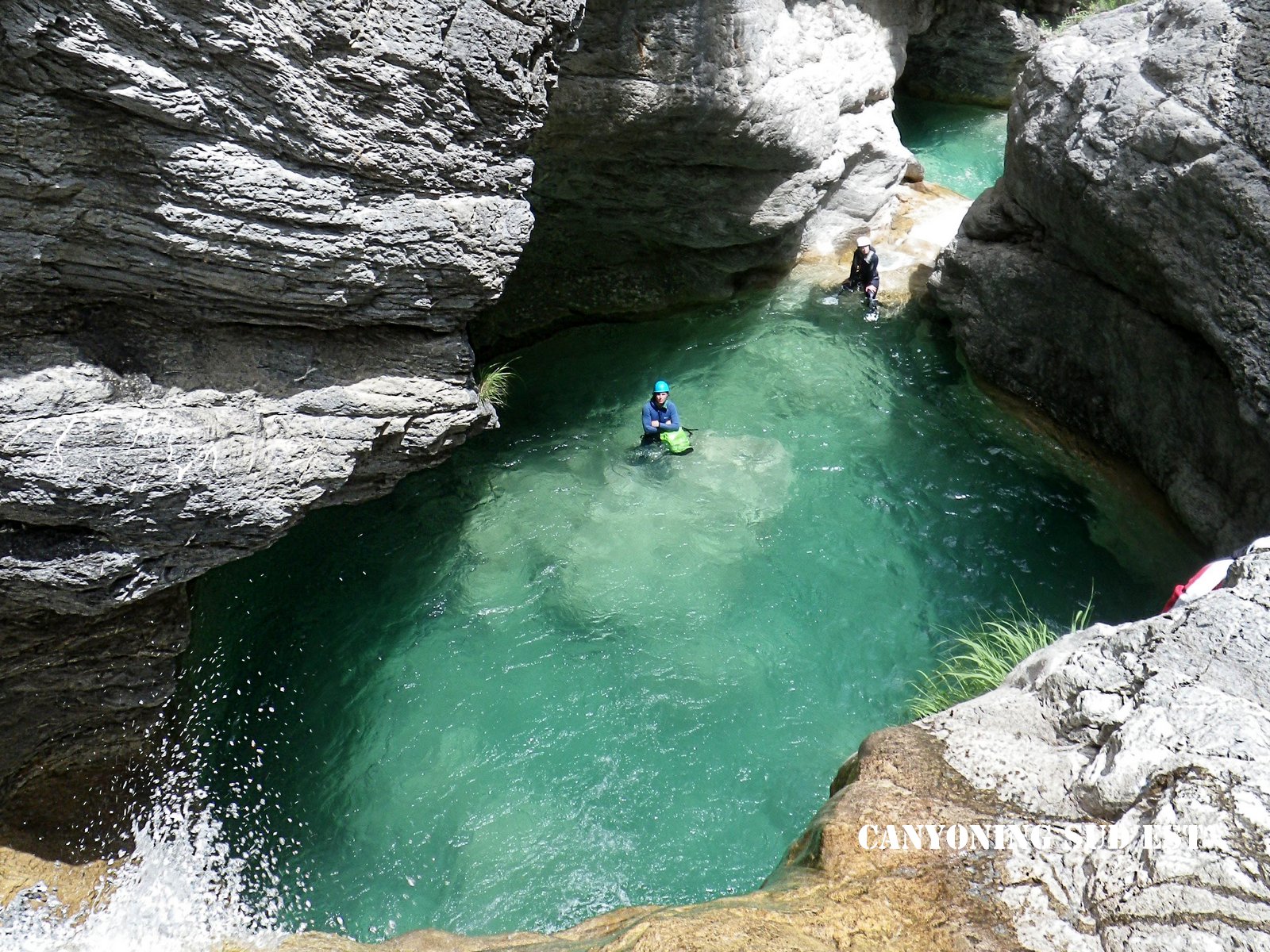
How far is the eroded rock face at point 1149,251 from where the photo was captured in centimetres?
667

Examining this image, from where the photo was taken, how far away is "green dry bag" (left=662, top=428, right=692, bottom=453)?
29.8 ft

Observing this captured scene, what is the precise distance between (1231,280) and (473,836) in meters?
7.12

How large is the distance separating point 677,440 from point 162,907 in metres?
5.84

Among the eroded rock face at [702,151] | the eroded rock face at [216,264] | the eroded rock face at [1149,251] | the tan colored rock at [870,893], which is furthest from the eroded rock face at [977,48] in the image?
the tan colored rock at [870,893]

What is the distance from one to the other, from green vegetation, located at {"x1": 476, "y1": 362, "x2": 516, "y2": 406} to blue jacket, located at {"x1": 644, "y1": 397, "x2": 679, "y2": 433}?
5.61 ft

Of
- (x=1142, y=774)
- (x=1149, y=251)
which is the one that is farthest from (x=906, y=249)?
(x=1142, y=774)

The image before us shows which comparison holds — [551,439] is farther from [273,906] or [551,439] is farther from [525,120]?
[273,906]

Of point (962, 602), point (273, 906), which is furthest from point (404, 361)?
point (962, 602)

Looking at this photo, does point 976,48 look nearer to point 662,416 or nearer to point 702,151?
point 702,151

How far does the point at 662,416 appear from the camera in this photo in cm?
904

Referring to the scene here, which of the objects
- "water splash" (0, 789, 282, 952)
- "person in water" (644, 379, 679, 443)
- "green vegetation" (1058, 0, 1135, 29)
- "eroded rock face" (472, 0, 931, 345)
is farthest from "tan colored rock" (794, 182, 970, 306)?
"water splash" (0, 789, 282, 952)

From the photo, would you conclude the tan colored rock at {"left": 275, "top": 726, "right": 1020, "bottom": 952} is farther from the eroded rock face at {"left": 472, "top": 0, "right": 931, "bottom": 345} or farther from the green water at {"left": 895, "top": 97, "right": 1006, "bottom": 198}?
the green water at {"left": 895, "top": 97, "right": 1006, "bottom": 198}

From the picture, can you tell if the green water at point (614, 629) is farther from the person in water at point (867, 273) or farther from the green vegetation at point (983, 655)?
the person in water at point (867, 273)

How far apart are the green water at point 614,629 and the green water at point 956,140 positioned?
5408mm
